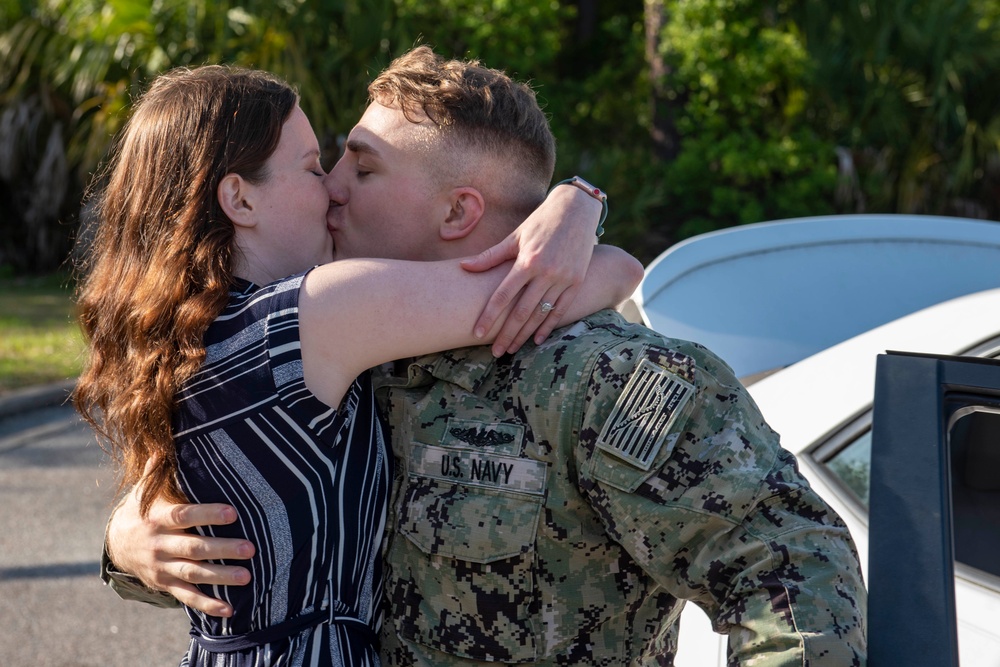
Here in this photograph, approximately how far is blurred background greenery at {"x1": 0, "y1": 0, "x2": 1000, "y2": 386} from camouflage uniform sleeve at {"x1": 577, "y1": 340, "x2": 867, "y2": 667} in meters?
9.22

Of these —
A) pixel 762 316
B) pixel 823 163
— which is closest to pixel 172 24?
pixel 823 163

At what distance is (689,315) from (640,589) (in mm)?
1331

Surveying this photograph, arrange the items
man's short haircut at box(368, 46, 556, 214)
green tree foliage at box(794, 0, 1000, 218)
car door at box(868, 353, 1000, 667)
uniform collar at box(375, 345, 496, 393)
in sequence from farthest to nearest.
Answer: green tree foliage at box(794, 0, 1000, 218)
man's short haircut at box(368, 46, 556, 214)
uniform collar at box(375, 345, 496, 393)
car door at box(868, 353, 1000, 667)

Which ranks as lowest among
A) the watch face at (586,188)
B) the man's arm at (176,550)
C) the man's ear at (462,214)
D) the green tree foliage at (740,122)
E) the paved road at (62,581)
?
the paved road at (62,581)

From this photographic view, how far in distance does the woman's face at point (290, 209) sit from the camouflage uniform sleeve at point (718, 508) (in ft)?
1.88

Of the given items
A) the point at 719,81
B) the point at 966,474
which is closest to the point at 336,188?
the point at 966,474

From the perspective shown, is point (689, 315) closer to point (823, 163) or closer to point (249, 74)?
point (249, 74)

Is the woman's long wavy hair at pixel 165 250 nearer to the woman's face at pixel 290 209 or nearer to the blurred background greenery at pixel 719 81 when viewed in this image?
the woman's face at pixel 290 209

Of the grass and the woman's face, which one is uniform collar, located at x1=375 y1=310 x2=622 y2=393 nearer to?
the woman's face

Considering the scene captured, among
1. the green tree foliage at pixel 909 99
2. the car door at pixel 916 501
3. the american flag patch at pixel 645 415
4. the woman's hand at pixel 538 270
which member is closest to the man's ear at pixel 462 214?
the woman's hand at pixel 538 270

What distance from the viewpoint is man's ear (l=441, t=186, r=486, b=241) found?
178 cm

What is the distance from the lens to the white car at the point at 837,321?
186 centimetres

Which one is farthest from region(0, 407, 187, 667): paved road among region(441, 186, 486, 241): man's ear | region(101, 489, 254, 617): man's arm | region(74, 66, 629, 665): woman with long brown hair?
region(441, 186, 486, 241): man's ear

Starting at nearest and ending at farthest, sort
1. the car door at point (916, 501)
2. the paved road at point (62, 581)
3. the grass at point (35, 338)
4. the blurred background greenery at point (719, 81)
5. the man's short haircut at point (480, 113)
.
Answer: the car door at point (916, 501)
the man's short haircut at point (480, 113)
the paved road at point (62, 581)
the grass at point (35, 338)
the blurred background greenery at point (719, 81)
